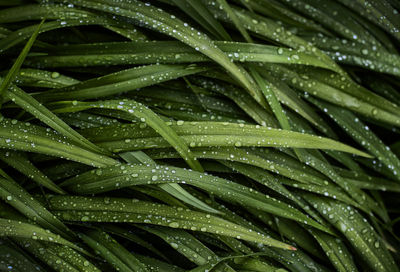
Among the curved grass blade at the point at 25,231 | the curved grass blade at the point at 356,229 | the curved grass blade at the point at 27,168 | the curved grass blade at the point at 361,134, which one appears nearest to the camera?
Result: the curved grass blade at the point at 25,231

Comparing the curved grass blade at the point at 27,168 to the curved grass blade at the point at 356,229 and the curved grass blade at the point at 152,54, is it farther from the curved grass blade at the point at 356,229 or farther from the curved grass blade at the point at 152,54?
the curved grass blade at the point at 356,229

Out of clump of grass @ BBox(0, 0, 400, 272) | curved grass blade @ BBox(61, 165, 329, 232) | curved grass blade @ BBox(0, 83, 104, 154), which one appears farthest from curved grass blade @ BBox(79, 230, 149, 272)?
curved grass blade @ BBox(0, 83, 104, 154)

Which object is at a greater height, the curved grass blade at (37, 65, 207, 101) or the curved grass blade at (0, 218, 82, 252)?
the curved grass blade at (37, 65, 207, 101)

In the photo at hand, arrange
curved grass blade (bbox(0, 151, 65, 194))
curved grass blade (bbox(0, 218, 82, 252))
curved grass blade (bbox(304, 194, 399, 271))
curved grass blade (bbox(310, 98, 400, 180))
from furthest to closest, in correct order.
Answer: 1. curved grass blade (bbox(310, 98, 400, 180))
2. curved grass blade (bbox(304, 194, 399, 271))
3. curved grass blade (bbox(0, 151, 65, 194))
4. curved grass blade (bbox(0, 218, 82, 252))

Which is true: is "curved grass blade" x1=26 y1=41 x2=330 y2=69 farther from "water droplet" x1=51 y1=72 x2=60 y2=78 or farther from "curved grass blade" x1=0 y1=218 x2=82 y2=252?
"curved grass blade" x1=0 y1=218 x2=82 y2=252

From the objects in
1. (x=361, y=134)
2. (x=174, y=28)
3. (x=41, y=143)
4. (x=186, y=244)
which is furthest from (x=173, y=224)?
(x=361, y=134)

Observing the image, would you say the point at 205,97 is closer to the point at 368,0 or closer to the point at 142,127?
the point at 142,127

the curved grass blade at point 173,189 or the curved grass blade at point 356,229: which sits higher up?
the curved grass blade at point 173,189

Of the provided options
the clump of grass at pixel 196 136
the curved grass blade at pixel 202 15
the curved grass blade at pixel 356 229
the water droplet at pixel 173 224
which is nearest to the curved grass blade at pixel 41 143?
the clump of grass at pixel 196 136
